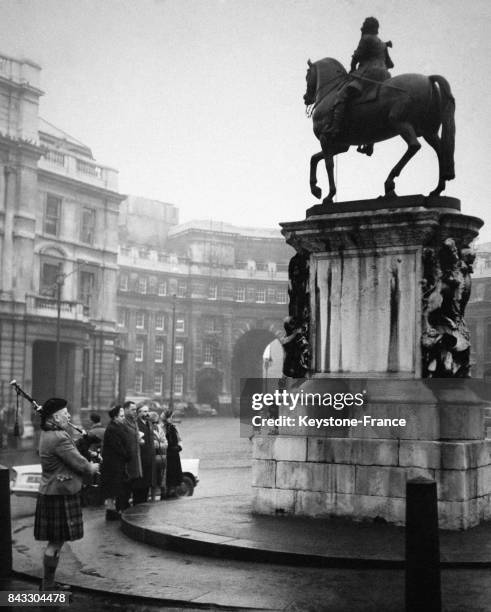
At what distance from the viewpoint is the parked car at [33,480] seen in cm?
1577

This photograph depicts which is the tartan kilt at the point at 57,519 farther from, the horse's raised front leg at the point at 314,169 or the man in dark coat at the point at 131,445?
the horse's raised front leg at the point at 314,169

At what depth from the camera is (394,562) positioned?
25.4 feet

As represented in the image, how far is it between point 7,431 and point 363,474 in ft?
98.3

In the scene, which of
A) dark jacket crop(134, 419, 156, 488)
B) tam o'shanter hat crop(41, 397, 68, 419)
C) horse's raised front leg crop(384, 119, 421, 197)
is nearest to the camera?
tam o'shanter hat crop(41, 397, 68, 419)

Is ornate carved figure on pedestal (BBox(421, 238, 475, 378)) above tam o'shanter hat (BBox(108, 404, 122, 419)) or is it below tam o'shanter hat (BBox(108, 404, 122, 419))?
above

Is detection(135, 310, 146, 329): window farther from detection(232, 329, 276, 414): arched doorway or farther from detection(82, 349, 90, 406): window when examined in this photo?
detection(82, 349, 90, 406): window

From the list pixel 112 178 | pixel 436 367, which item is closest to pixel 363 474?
pixel 436 367

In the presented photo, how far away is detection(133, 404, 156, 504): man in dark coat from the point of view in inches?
526

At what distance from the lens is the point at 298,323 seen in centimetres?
1104

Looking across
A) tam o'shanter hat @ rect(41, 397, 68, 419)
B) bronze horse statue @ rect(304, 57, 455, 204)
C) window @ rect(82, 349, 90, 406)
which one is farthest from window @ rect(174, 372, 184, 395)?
tam o'shanter hat @ rect(41, 397, 68, 419)

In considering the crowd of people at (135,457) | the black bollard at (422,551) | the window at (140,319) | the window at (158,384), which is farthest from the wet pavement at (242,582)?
the window at (140,319)

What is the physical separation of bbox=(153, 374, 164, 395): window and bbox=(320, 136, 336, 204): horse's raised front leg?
233ft

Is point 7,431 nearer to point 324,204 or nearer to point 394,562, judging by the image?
point 324,204

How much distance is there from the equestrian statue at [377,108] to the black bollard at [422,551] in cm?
545
